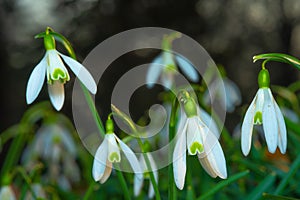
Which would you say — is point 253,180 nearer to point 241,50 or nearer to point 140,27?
point 140,27

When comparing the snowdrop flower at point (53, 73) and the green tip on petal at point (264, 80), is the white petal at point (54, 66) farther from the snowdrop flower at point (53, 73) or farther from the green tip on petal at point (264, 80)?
the green tip on petal at point (264, 80)

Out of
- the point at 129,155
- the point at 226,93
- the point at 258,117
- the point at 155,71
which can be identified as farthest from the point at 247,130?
the point at 226,93

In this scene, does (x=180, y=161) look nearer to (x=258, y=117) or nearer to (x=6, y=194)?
(x=258, y=117)

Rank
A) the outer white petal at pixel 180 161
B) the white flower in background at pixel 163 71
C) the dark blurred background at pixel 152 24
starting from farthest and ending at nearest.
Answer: the dark blurred background at pixel 152 24 → the white flower in background at pixel 163 71 → the outer white petal at pixel 180 161

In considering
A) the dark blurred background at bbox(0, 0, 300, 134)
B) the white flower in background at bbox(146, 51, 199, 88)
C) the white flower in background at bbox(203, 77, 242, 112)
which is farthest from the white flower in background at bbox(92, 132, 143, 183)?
the dark blurred background at bbox(0, 0, 300, 134)

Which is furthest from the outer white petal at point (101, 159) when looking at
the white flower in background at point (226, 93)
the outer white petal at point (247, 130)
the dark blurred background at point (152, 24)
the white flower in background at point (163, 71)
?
the dark blurred background at point (152, 24)

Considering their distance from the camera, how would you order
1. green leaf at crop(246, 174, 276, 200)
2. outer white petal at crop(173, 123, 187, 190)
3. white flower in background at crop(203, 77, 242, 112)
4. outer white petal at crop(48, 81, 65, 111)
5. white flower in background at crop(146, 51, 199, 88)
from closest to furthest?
1. outer white petal at crop(173, 123, 187, 190)
2. outer white petal at crop(48, 81, 65, 111)
3. green leaf at crop(246, 174, 276, 200)
4. white flower in background at crop(146, 51, 199, 88)
5. white flower in background at crop(203, 77, 242, 112)

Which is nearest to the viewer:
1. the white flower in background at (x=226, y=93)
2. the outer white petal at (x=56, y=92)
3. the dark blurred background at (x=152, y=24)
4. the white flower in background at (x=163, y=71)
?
the outer white petal at (x=56, y=92)

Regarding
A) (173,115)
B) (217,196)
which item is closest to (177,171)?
(173,115)

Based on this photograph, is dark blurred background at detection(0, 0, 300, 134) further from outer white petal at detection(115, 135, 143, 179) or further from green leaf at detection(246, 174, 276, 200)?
outer white petal at detection(115, 135, 143, 179)
